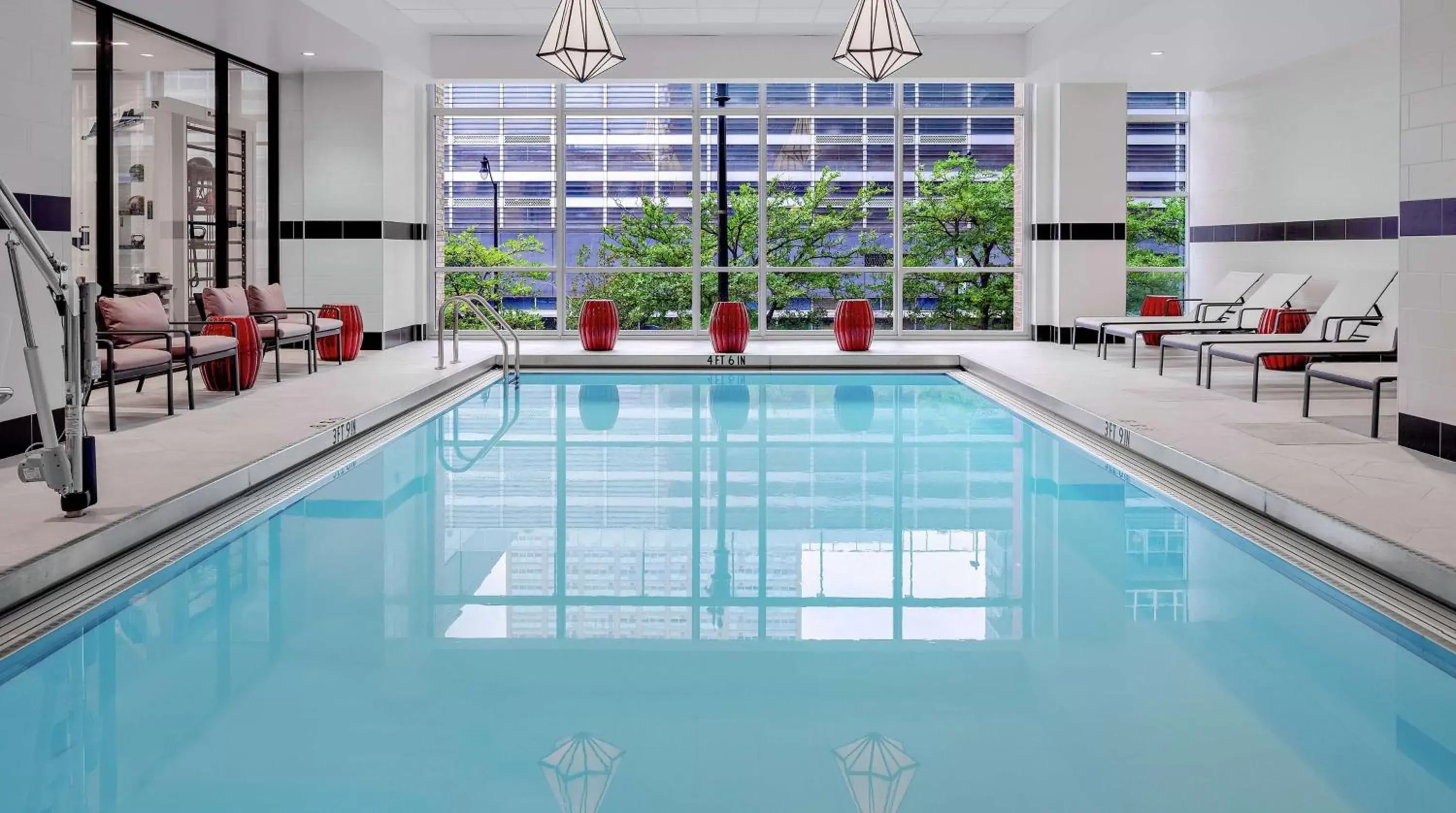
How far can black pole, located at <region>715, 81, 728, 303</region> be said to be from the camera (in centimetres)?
1441

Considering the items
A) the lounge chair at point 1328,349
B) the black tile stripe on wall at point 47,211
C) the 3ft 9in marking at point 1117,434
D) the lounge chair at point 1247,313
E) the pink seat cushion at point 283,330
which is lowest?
the 3ft 9in marking at point 1117,434

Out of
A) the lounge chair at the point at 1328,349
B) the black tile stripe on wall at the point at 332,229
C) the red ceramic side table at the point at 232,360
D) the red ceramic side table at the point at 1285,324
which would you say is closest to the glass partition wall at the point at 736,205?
the black tile stripe on wall at the point at 332,229

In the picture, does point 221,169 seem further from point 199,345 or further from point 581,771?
point 581,771

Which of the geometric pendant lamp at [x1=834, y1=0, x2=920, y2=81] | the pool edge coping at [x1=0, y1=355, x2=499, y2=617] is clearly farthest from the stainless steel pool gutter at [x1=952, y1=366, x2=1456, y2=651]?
the pool edge coping at [x1=0, y1=355, x2=499, y2=617]

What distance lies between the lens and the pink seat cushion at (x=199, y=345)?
7.94m

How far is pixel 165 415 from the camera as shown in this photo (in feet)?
24.9

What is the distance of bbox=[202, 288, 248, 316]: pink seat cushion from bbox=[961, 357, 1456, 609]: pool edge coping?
5.97m

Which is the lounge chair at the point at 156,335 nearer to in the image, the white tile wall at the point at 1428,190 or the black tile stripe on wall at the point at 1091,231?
the white tile wall at the point at 1428,190

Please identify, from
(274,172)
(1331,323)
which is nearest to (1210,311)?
(1331,323)

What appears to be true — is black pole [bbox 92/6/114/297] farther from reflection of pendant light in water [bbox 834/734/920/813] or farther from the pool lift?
reflection of pendant light in water [bbox 834/734/920/813]

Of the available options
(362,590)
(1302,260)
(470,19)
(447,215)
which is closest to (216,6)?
(470,19)

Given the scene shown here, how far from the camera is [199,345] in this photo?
820 cm

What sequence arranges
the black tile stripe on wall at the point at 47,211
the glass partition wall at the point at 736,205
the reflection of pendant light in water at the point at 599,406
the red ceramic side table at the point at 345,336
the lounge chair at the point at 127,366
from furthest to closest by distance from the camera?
the glass partition wall at the point at 736,205 < the red ceramic side table at the point at 345,336 < the reflection of pendant light in water at the point at 599,406 < the lounge chair at the point at 127,366 < the black tile stripe on wall at the point at 47,211

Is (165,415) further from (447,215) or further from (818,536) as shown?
(447,215)
